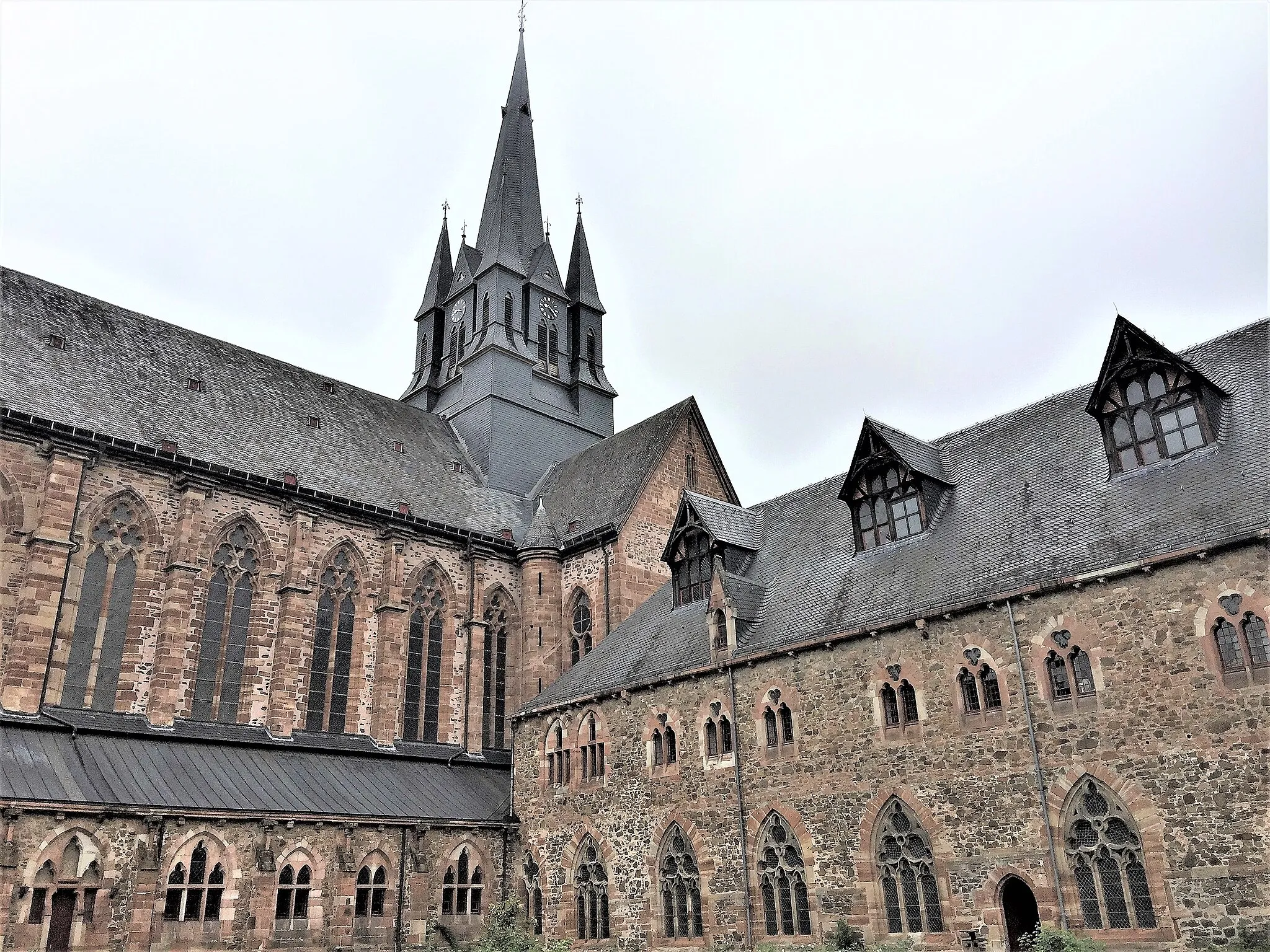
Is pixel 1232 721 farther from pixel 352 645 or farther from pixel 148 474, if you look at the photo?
pixel 148 474

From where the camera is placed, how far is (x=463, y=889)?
2692cm

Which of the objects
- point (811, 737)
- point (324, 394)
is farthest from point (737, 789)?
point (324, 394)

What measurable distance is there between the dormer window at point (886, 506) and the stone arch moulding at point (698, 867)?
25.8 feet

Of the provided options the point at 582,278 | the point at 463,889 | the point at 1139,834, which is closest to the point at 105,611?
the point at 463,889

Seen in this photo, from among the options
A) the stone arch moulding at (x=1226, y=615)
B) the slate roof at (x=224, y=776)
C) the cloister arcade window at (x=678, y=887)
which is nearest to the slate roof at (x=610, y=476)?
the slate roof at (x=224, y=776)

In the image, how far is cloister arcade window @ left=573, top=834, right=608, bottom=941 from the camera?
25.1m

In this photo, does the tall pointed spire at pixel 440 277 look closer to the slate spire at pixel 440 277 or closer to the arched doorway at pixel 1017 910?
the slate spire at pixel 440 277

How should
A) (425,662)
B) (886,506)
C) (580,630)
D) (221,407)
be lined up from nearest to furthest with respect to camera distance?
(886,506), (425,662), (221,407), (580,630)

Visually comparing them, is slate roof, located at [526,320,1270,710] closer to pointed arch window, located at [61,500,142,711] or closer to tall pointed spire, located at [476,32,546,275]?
pointed arch window, located at [61,500,142,711]

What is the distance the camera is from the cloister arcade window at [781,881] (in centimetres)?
2080

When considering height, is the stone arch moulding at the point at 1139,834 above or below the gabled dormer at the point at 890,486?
below

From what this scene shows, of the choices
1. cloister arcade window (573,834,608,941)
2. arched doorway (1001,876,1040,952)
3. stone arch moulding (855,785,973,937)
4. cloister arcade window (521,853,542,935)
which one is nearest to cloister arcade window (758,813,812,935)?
stone arch moulding (855,785,973,937)

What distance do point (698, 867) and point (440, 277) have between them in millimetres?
35634

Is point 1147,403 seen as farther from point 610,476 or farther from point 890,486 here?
point 610,476
